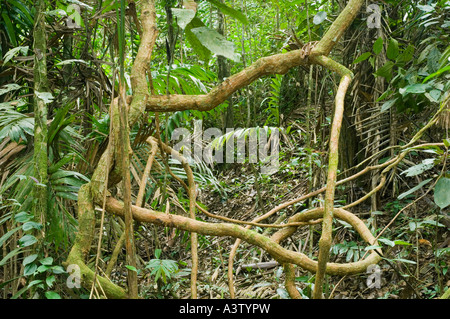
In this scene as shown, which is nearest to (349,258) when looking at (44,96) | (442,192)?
(442,192)

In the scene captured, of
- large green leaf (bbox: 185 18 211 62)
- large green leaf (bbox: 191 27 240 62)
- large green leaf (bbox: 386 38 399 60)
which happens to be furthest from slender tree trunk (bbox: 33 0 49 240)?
large green leaf (bbox: 386 38 399 60)

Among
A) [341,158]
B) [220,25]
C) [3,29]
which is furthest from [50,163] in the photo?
[220,25]

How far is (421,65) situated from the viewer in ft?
7.63

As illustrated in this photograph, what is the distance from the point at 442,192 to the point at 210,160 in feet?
11.0

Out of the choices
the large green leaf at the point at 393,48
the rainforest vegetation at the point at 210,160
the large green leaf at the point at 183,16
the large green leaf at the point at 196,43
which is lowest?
the rainforest vegetation at the point at 210,160

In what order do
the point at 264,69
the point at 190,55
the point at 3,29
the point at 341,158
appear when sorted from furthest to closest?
1. the point at 190,55
2. the point at 341,158
3. the point at 3,29
4. the point at 264,69

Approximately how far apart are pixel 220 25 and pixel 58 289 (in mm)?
3548

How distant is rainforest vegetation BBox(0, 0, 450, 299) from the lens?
4.09ft

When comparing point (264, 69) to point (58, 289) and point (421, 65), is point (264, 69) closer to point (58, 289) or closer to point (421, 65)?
point (58, 289)

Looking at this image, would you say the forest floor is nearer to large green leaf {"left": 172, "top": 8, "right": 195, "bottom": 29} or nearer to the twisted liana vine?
the twisted liana vine

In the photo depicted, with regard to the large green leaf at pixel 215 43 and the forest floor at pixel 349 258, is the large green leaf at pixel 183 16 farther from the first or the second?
the forest floor at pixel 349 258

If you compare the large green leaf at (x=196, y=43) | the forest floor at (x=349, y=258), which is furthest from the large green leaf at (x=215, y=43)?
the forest floor at (x=349, y=258)

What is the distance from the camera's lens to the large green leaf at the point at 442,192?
1.50 metres

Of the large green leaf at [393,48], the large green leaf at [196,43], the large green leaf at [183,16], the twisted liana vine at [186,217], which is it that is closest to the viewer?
the large green leaf at [183,16]
